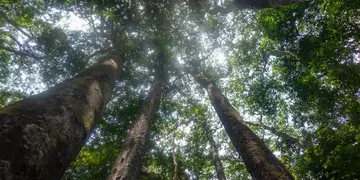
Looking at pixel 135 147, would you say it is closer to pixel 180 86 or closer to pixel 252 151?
pixel 252 151

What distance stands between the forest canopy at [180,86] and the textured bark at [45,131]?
2 cm

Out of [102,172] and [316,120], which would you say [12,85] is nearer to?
[102,172]

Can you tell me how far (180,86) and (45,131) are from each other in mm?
13930

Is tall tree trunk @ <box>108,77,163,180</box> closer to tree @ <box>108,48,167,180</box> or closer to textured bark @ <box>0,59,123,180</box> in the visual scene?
tree @ <box>108,48,167,180</box>

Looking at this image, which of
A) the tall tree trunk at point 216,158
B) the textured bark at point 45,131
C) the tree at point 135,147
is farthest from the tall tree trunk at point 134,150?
the tall tree trunk at point 216,158

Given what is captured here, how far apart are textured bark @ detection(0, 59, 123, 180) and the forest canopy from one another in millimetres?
18

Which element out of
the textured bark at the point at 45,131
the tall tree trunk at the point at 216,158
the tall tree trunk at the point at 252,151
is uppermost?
the tall tree trunk at the point at 216,158

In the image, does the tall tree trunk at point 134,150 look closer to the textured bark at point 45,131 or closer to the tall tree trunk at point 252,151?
the textured bark at point 45,131

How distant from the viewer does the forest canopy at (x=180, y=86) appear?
4074 millimetres

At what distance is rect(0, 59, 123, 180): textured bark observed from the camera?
1.94m

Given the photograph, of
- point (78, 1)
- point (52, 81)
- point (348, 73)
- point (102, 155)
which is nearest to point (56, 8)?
point (78, 1)

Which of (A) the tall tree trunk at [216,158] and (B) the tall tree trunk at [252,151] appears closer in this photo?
(B) the tall tree trunk at [252,151]

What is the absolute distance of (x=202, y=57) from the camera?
54.2 feet

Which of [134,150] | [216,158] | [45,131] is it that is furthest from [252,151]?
[216,158]
